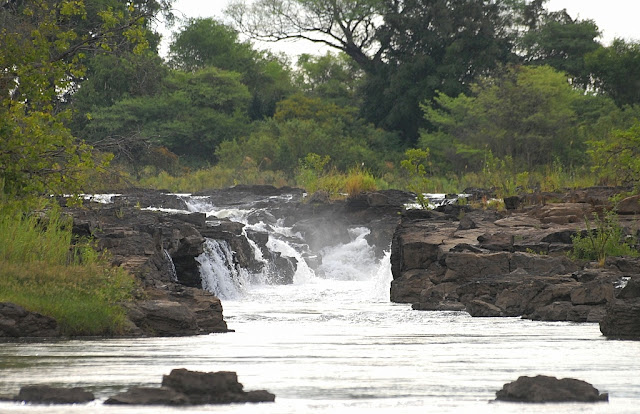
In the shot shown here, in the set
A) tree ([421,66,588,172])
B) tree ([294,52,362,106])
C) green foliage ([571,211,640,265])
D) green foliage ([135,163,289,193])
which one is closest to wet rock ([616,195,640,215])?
green foliage ([571,211,640,265])

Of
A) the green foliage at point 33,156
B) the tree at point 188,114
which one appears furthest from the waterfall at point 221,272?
the tree at point 188,114

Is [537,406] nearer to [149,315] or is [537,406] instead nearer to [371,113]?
[149,315]

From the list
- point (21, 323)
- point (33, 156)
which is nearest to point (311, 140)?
point (33, 156)

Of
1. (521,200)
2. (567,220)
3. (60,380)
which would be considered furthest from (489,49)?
(60,380)

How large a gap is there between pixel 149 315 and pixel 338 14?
61907 mm

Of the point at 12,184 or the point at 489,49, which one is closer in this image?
the point at 12,184

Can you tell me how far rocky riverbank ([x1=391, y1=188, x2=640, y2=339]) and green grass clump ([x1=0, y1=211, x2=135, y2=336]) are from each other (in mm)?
6862

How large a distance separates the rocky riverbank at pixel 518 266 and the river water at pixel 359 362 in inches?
27.3

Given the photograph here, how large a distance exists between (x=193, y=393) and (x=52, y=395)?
108 centimetres

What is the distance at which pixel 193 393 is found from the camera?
926 centimetres

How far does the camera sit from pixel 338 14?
77312 mm

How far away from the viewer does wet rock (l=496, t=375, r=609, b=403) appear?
9.19m

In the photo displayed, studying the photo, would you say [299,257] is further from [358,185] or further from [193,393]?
Result: [193,393]

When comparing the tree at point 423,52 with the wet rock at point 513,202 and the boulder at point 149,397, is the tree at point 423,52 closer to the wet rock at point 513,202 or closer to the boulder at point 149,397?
the wet rock at point 513,202
